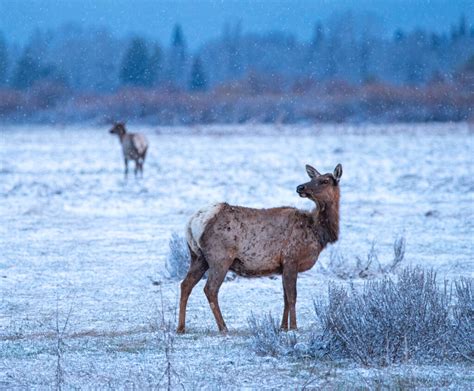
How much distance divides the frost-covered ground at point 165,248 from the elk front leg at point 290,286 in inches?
18.6

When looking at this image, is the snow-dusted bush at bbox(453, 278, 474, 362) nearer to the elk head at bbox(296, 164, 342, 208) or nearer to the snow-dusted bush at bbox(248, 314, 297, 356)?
the snow-dusted bush at bbox(248, 314, 297, 356)

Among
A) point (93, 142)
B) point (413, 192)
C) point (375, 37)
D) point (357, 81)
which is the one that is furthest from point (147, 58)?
point (413, 192)

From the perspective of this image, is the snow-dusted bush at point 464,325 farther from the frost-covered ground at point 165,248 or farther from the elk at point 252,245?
the elk at point 252,245

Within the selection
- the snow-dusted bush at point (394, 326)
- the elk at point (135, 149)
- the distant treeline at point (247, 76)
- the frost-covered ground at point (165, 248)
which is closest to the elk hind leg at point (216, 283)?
the frost-covered ground at point (165, 248)

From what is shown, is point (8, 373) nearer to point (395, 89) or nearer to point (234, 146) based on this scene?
point (234, 146)

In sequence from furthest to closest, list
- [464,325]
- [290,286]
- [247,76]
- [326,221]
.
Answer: [247,76] < [326,221] < [290,286] < [464,325]

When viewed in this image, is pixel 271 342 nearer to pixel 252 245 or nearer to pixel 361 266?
pixel 252 245

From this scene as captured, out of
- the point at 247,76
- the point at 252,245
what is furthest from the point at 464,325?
the point at 247,76

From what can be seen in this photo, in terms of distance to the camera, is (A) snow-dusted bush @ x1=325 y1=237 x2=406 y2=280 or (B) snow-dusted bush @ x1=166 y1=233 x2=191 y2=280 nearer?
(B) snow-dusted bush @ x1=166 y1=233 x2=191 y2=280

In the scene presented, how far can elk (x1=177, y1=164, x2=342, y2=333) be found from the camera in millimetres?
9375

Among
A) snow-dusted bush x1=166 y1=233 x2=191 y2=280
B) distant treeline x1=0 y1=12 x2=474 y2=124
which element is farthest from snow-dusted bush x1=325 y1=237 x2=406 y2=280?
distant treeline x1=0 y1=12 x2=474 y2=124

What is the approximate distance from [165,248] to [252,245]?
6370mm

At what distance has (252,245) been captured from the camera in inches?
373

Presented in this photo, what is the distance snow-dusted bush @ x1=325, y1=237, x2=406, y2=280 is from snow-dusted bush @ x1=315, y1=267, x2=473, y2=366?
4.62 metres
